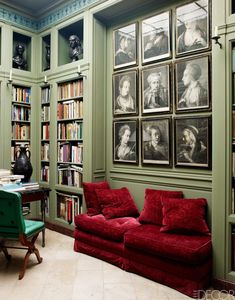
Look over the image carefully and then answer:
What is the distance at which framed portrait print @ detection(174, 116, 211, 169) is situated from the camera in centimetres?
291

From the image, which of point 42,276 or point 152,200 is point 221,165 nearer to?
point 152,200

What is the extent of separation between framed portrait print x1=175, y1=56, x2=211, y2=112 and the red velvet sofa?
1.01m

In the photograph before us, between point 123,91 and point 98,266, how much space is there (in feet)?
7.25

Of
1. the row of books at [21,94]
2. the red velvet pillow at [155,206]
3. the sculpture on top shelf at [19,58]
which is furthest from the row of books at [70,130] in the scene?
the red velvet pillow at [155,206]

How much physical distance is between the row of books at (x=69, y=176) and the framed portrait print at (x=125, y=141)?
0.63 meters

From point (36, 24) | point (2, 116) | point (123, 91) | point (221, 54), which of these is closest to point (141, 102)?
point (123, 91)

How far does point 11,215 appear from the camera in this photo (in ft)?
8.89

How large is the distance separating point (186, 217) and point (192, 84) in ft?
A: 4.70

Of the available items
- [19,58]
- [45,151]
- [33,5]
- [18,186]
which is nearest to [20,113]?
[45,151]

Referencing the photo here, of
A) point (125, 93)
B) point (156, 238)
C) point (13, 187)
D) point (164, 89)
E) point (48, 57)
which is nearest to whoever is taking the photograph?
point (156, 238)

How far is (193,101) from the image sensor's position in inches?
118

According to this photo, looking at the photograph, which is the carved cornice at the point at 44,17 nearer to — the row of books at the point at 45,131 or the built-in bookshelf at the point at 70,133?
the built-in bookshelf at the point at 70,133

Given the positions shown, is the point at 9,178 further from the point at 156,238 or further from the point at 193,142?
the point at 193,142

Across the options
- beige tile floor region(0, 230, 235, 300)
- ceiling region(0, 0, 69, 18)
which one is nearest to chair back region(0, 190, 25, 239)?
beige tile floor region(0, 230, 235, 300)
